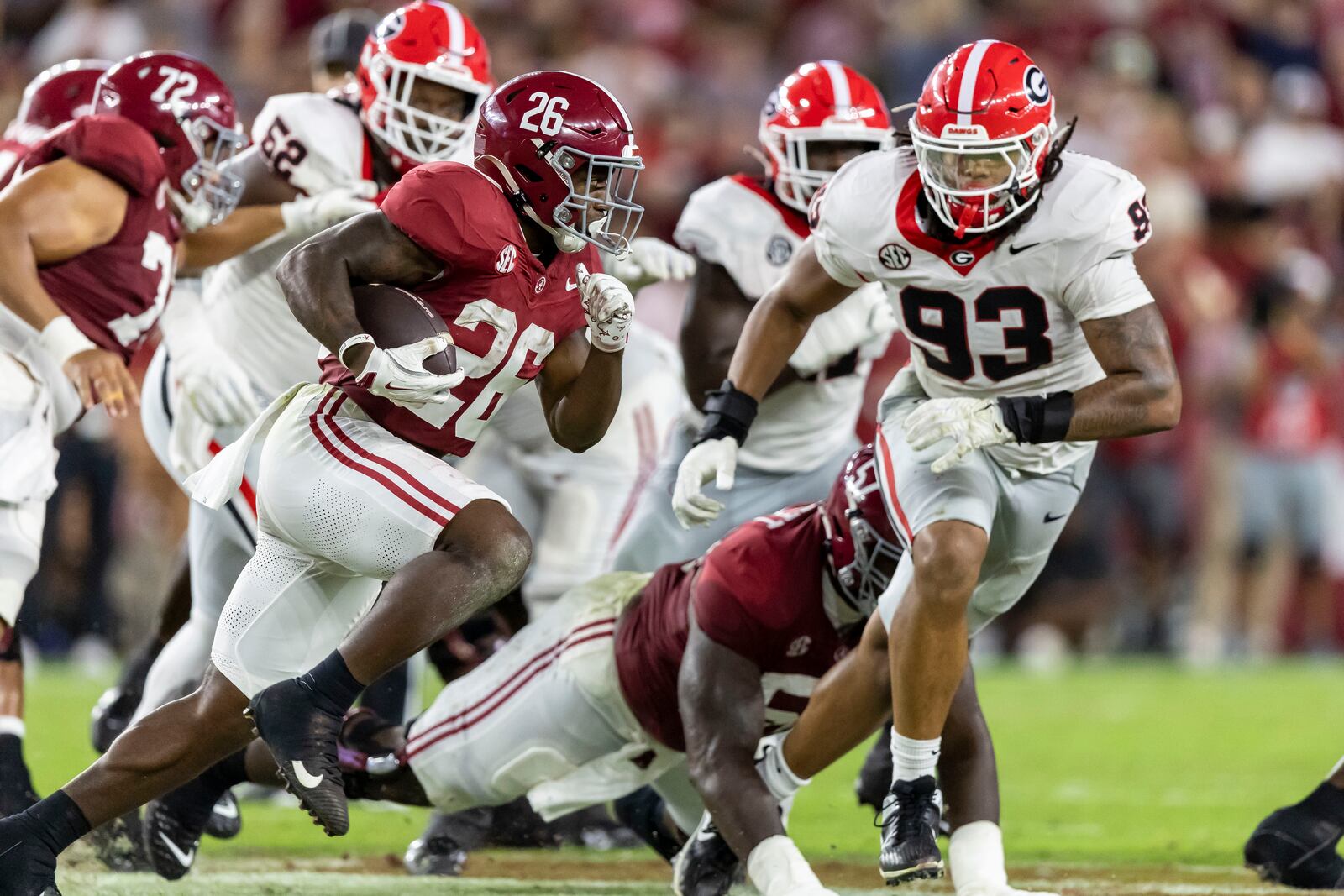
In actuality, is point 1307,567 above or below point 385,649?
below

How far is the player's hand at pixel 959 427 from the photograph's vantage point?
4.05 meters

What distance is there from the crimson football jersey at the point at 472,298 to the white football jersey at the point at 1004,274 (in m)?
0.75

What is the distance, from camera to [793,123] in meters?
5.50

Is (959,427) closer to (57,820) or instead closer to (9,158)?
(57,820)

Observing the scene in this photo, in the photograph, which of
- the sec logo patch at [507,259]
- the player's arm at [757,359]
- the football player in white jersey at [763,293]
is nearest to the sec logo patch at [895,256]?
the player's arm at [757,359]

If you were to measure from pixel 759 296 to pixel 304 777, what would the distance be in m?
2.44

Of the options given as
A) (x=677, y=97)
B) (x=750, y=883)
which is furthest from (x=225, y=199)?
(x=677, y=97)

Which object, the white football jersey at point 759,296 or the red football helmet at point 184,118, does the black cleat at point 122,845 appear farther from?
the white football jersey at point 759,296

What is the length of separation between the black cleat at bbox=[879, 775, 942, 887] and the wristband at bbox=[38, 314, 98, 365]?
219 cm

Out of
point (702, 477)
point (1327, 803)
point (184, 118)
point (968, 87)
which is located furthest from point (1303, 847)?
point (184, 118)

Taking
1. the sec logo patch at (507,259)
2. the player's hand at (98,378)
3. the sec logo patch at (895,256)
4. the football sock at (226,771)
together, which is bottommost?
the football sock at (226,771)

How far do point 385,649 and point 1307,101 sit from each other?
34.5 ft

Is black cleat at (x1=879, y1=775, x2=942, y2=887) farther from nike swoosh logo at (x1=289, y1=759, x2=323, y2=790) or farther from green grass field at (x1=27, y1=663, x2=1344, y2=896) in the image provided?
nike swoosh logo at (x1=289, y1=759, x2=323, y2=790)

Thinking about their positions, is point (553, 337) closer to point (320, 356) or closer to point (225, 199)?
point (320, 356)
